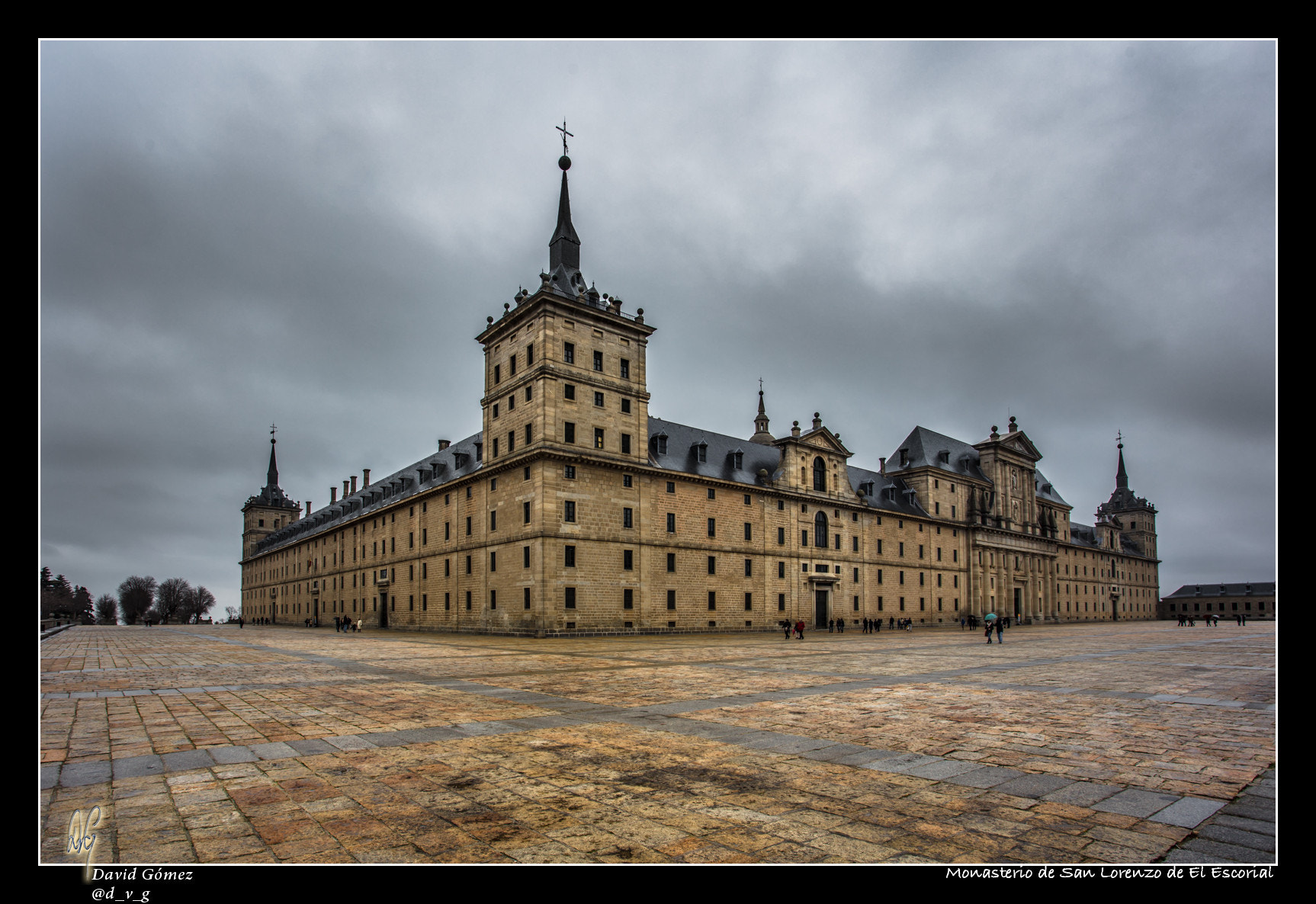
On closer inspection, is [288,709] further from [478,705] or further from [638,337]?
[638,337]

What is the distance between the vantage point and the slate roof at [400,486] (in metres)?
55.4

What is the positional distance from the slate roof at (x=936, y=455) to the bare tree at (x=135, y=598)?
463ft

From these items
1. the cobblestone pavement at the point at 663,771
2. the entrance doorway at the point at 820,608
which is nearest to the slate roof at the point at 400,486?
the entrance doorway at the point at 820,608

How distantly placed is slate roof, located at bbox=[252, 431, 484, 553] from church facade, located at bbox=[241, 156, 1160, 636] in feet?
1.30

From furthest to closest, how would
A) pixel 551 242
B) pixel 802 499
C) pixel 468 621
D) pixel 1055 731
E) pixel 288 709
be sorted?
pixel 802 499
pixel 551 242
pixel 468 621
pixel 288 709
pixel 1055 731

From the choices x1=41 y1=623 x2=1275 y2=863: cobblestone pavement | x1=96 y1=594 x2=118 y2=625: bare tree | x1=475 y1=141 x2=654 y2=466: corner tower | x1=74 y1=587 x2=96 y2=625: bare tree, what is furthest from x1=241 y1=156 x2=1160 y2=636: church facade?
x1=96 y1=594 x2=118 y2=625: bare tree

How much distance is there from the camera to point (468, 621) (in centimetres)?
4734

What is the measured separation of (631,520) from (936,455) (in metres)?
42.8

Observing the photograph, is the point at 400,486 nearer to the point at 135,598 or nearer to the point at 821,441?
the point at 821,441

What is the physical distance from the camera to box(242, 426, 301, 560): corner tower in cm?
11562

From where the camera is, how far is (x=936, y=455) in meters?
75.1

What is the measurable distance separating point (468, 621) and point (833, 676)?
3598 centimetres

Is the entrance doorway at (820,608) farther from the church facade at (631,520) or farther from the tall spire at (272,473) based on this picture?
the tall spire at (272,473)

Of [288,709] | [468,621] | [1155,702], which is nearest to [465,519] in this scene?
[468,621]
